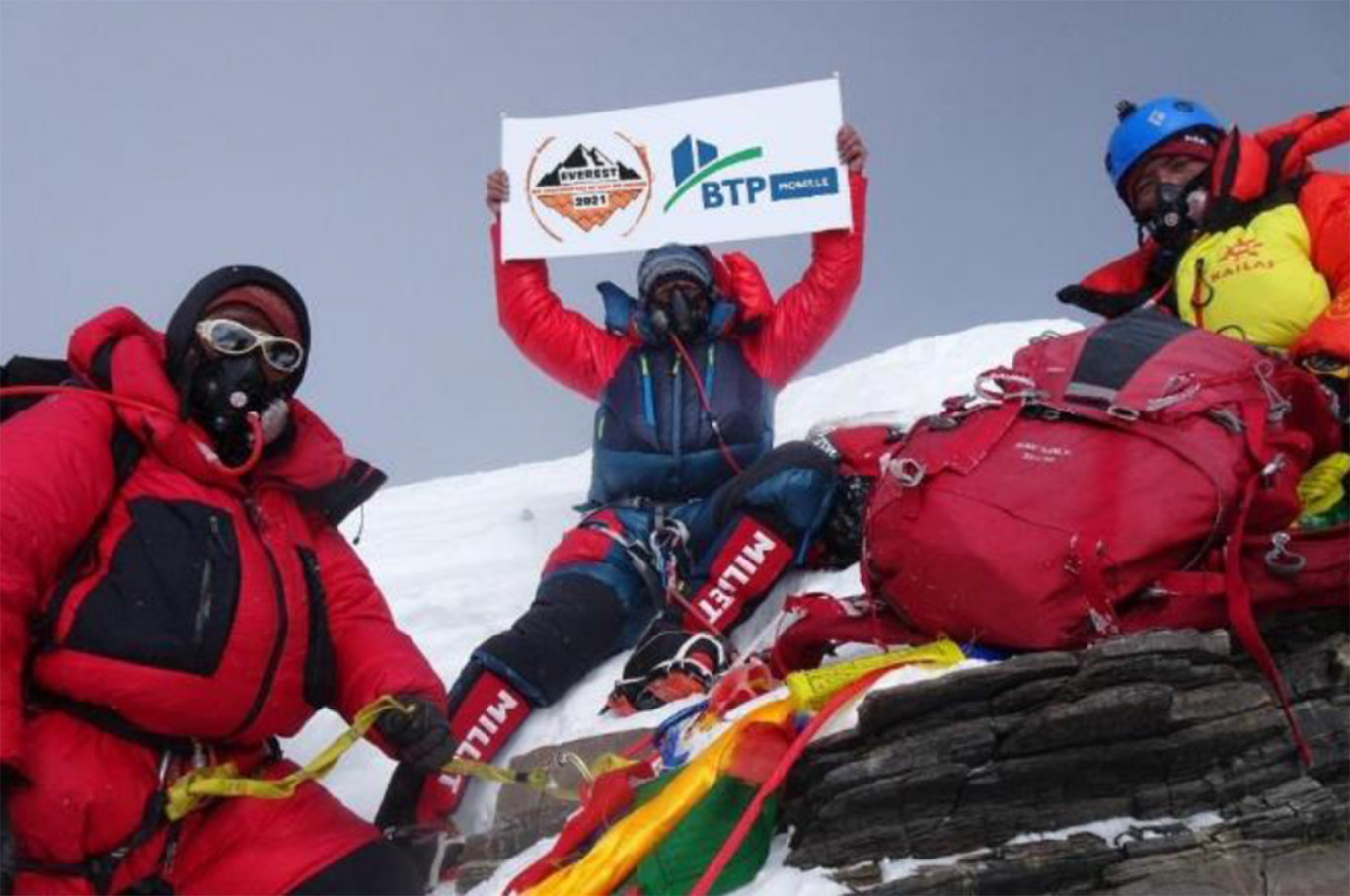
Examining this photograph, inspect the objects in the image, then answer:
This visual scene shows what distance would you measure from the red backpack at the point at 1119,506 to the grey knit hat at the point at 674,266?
2869mm

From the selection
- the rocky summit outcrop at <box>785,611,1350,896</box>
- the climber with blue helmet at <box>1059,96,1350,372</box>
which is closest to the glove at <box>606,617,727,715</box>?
the rocky summit outcrop at <box>785,611,1350,896</box>

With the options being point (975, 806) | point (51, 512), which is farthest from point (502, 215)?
point (975, 806)

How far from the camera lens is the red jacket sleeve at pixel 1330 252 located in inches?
160

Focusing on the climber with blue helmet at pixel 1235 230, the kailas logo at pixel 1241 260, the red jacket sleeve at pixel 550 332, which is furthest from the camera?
the red jacket sleeve at pixel 550 332

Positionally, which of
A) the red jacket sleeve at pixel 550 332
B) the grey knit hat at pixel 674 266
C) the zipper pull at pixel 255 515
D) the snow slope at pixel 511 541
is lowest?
the snow slope at pixel 511 541

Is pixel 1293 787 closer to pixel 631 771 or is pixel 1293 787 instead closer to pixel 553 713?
pixel 631 771

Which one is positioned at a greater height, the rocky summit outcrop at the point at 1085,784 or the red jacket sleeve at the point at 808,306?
the red jacket sleeve at the point at 808,306

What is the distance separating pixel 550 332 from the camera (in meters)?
6.89

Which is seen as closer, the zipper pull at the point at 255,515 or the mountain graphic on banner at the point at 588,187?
the zipper pull at the point at 255,515

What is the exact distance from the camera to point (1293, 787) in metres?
3.15

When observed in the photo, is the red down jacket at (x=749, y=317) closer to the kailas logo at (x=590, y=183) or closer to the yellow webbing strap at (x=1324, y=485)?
the kailas logo at (x=590, y=183)

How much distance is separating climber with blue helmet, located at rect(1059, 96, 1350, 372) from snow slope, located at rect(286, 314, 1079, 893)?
196 cm

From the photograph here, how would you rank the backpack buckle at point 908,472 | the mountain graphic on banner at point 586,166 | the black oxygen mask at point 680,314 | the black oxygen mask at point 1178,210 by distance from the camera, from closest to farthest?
1. the backpack buckle at point 908,472
2. the black oxygen mask at point 1178,210
3. the black oxygen mask at point 680,314
4. the mountain graphic on banner at point 586,166

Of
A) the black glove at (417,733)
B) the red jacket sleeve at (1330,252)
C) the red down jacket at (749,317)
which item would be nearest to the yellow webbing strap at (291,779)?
the black glove at (417,733)
